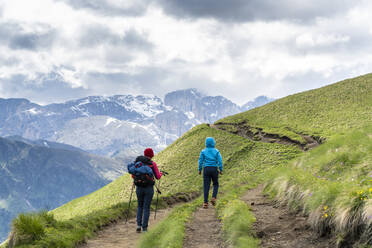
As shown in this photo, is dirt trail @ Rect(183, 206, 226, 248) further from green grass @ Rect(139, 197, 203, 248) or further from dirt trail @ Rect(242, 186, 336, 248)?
dirt trail @ Rect(242, 186, 336, 248)

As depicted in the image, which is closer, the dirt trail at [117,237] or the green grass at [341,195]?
the green grass at [341,195]

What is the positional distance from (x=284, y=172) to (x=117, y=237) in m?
10.2

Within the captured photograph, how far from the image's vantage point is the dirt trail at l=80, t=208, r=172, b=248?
1178cm

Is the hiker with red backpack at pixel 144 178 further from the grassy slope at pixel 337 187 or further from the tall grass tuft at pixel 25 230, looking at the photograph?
the grassy slope at pixel 337 187

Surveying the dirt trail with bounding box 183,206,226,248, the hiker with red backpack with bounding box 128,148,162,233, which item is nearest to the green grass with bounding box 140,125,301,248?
the dirt trail with bounding box 183,206,226,248

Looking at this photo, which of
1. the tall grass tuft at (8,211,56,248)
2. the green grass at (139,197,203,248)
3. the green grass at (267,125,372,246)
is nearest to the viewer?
the green grass at (267,125,372,246)

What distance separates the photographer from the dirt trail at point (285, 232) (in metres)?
7.89

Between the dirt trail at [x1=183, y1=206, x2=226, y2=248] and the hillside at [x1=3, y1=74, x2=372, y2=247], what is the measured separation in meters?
0.34

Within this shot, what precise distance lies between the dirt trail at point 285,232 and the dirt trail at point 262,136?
38.5 metres

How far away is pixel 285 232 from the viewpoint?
9164 millimetres

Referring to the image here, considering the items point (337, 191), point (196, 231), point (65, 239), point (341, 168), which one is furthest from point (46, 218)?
point (341, 168)

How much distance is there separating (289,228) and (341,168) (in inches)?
175

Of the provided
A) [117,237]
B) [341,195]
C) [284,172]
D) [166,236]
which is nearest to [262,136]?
[284,172]

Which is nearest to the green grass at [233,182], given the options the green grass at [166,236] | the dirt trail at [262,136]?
the green grass at [166,236]
